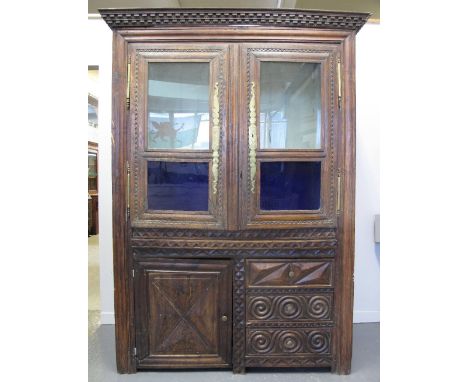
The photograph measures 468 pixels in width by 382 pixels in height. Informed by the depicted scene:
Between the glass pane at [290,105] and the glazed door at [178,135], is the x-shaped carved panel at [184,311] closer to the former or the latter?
the glazed door at [178,135]

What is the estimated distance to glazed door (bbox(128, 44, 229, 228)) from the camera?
1.62 meters

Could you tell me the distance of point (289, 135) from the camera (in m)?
1.67

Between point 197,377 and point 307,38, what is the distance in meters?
2.07

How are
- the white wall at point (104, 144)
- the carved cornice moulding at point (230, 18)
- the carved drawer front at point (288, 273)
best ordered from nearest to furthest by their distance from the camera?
the carved cornice moulding at point (230, 18) < the carved drawer front at point (288, 273) < the white wall at point (104, 144)

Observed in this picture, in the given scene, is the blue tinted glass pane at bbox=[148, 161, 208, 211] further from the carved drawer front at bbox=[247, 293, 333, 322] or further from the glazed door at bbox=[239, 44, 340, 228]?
the carved drawer front at bbox=[247, 293, 333, 322]

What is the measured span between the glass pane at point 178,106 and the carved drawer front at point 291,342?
1.19 meters

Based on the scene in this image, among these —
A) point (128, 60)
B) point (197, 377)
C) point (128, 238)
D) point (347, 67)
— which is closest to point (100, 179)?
point (128, 238)

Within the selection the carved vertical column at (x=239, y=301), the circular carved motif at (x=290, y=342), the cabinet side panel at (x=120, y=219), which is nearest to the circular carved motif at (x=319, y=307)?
the circular carved motif at (x=290, y=342)

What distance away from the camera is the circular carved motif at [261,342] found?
1.67m

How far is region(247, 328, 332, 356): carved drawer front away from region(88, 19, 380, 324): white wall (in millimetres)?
788

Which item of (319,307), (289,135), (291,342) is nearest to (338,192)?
(289,135)

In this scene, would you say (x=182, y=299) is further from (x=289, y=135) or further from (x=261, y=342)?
(x=289, y=135)

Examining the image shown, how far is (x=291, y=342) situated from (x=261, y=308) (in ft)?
0.89
